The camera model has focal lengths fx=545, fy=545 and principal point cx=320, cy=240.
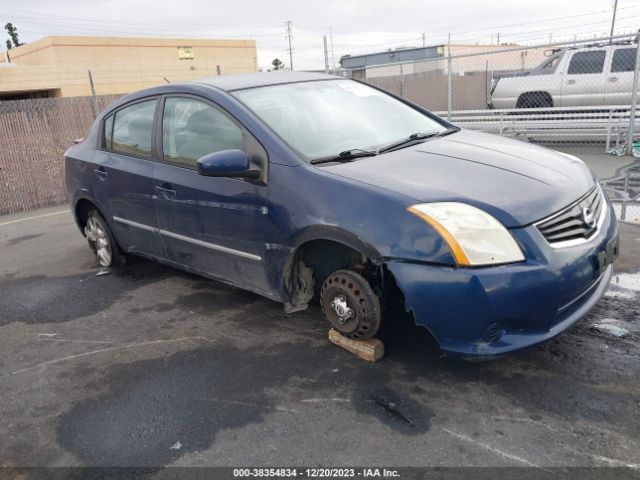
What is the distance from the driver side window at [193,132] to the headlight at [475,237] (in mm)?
1462

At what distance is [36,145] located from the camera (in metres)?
9.22

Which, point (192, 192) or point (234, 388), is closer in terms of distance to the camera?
point (234, 388)

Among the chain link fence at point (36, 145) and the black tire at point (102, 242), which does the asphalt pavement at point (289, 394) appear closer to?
the black tire at point (102, 242)

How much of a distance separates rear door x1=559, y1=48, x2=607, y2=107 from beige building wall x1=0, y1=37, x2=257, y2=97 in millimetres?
24418

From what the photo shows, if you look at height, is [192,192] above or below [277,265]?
above

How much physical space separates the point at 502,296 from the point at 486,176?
73 cm

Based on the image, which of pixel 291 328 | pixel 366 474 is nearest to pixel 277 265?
pixel 291 328

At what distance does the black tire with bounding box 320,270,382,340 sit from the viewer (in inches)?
119

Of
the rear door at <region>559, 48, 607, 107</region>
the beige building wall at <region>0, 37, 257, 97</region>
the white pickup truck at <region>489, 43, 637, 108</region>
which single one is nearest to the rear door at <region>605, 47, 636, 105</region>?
the white pickup truck at <region>489, 43, 637, 108</region>

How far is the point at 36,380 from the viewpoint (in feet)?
11.1

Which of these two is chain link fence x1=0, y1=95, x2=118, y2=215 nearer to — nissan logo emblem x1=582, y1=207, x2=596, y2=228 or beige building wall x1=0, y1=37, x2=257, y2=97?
nissan logo emblem x1=582, y1=207, x2=596, y2=228

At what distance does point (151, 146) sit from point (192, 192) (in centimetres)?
70

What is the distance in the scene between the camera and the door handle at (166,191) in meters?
3.96

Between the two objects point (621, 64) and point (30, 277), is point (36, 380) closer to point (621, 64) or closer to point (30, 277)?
point (30, 277)
